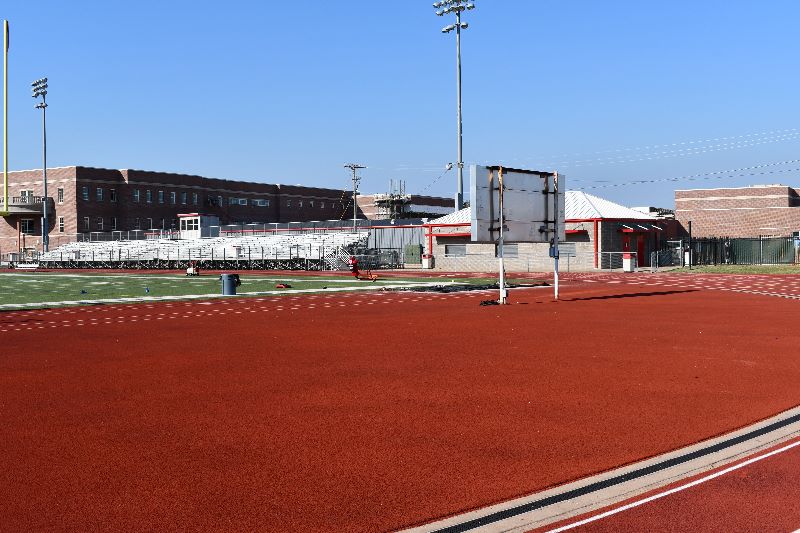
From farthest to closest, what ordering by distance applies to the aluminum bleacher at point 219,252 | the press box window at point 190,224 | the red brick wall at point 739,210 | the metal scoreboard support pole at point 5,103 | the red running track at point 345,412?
the red brick wall at point 739,210 → the press box window at point 190,224 → the aluminum bleacher at point 219,252 → the metal scoreboard support pole at point 5,103 → the red running track at point 345,412

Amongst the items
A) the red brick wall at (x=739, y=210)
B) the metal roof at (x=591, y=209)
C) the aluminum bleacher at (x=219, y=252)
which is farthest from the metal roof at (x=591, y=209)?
the red brick wall at (x=739, y=210)

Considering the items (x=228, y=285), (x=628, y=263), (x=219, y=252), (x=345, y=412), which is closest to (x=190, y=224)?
(x=219, y=252)

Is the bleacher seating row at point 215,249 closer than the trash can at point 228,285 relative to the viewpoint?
No

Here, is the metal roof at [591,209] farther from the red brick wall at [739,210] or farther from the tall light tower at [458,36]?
the red brick wall at [739,210]

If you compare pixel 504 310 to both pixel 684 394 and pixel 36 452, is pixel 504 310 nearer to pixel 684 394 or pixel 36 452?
pixel 684 394

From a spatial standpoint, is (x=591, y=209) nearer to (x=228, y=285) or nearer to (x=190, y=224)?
(x=228, y=285)

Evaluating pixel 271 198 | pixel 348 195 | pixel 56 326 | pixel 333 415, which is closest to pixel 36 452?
pixel 333 415

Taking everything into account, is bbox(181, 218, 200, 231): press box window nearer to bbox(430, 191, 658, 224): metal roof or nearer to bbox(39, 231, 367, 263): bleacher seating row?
bbox(39, 231, 367, 263): bleacher seating row

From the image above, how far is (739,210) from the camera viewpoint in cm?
9425

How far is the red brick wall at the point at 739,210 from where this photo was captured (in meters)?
90.1

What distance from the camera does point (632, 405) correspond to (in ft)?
28.4

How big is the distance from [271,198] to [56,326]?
93.0 metres

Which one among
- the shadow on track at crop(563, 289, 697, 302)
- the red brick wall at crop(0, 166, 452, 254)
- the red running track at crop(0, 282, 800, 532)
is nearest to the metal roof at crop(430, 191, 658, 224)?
the shadow on track at crop(563, 289, 697, 302)

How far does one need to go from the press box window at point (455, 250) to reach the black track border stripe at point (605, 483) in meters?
51.0
